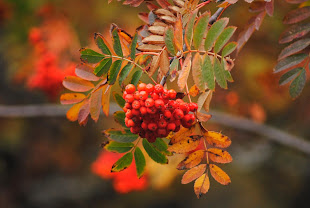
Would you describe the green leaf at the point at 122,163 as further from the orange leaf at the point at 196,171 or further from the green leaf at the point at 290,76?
the green leaf at the point at 290,76

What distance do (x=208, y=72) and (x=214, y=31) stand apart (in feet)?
0.34

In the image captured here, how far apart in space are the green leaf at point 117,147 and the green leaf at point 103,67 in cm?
23

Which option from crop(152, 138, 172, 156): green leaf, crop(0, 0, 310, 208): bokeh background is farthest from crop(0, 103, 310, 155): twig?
crop(152, 138, 172, 156): green leaf

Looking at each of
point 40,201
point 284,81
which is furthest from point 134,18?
point 40,201

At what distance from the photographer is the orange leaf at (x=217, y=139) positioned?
0.96 meters

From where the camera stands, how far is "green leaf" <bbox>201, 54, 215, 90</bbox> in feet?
2.81

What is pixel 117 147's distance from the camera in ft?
3.56

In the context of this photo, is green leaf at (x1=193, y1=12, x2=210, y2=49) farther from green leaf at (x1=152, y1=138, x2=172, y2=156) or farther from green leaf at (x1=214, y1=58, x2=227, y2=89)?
green leaf at (x1=152, y1=138, x2=172, y2=156)

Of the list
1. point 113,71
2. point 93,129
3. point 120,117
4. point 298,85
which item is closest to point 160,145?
point 120,117

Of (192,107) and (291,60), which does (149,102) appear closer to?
(192,107)

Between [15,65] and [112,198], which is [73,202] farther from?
[15,65]

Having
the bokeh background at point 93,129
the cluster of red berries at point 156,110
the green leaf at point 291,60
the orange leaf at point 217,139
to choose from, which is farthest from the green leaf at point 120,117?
the bokeh background at point 93,129

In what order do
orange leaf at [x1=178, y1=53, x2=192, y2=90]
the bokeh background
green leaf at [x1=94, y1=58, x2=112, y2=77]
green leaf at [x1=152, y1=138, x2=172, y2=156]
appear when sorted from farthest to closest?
the bokeh background < green leaf at [x1=152, y1=138, x2=172, y2=156] < green leaf at [x1=94, y1=58, x2=112, y2=77] < orange leaf at [x1=178, y1=53, x2=192, y2=90]

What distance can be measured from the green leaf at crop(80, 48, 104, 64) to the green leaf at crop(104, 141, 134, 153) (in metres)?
0.26
